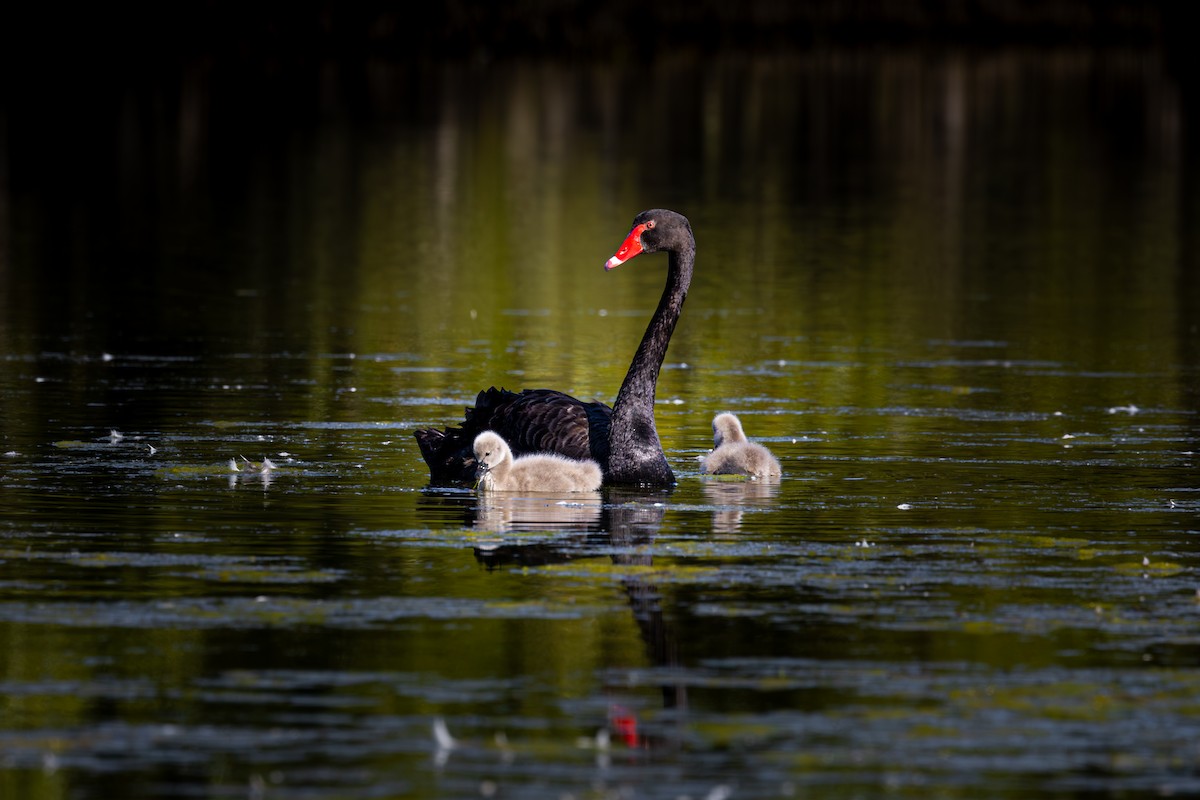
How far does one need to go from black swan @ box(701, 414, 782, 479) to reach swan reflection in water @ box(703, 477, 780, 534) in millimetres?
58

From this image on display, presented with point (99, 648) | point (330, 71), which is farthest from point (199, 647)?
point (330, 71)

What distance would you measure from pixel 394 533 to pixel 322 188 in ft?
95.8

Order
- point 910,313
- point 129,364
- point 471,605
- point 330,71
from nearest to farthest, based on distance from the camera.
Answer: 1. point 471,605
2. point 129,364
3. point 910,313
4. point 330,71

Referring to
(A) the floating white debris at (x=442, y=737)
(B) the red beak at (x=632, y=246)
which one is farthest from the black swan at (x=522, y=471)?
(A) the floating white debris at (x=442, y=737)

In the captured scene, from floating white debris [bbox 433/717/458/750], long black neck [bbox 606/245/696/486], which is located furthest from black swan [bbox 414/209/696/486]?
floating white debris [bbox 433/717/458/750]

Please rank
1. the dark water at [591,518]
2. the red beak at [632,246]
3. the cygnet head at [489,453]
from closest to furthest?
1. the dark water at [591,518]
2. the cygnet head at [489,453]
3. the red beak at [632,246]

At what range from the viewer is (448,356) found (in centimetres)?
2075

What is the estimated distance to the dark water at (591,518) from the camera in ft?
26.0

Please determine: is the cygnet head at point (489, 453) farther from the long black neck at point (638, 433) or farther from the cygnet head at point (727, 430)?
the cygnet head at point (727, 430)

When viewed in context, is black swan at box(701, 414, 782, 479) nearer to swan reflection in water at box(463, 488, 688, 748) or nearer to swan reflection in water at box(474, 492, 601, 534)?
swan reflection in water at box(463, 488, 688, 748)

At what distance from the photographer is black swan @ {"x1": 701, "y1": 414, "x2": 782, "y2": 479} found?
13.9 meters

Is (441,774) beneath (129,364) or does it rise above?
beneath

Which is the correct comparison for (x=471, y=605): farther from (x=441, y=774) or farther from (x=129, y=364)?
(x=129, y=364)

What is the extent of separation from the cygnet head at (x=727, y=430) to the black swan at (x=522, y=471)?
1184mm
